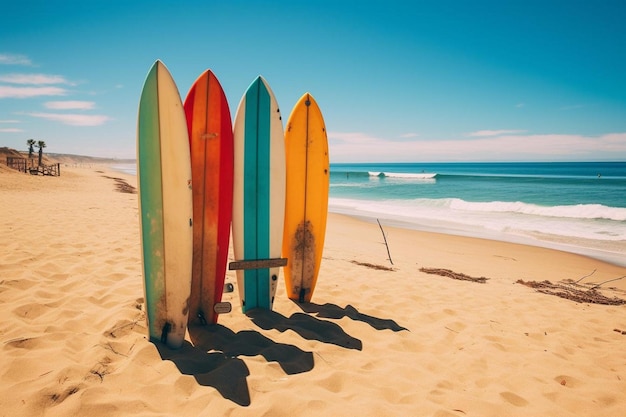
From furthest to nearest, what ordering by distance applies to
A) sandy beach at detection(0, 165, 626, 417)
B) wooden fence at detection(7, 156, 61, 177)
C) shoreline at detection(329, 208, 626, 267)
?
wooden fence at detection(7, 156, 61, 177), shoreline at detection(329, 208, 626, 267), sandy beach at detection(0, 165, 626, 417)

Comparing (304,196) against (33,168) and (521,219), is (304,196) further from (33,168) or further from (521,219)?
(33,168)

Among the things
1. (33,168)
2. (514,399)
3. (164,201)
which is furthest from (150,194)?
(33,168)

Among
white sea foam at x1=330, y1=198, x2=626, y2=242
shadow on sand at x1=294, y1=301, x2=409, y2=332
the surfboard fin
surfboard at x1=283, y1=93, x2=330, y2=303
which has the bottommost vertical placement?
white sea foam at x1=330, y1=198, x2=626, y2=242

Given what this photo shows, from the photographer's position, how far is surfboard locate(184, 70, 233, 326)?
106 inches

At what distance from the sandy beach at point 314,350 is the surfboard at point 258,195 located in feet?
1.04

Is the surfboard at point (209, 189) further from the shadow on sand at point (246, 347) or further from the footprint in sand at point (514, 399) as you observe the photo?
the footprint in sand at point (514, 399)

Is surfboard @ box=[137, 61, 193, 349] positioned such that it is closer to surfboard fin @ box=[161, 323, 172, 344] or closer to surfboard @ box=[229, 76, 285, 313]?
surfboard fin @ box=[161, 323, 172, 344]

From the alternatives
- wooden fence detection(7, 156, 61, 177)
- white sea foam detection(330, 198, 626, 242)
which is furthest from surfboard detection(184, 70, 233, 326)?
wooden fence detection(7, 156, 61, 177)

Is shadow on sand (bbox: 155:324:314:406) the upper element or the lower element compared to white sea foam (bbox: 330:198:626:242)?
upper

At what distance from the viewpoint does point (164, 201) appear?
236cm

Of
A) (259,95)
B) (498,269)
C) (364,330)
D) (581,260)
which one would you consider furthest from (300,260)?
(581,260)

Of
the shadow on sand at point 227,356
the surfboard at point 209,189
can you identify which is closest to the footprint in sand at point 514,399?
the shadow on sand at point 227,356

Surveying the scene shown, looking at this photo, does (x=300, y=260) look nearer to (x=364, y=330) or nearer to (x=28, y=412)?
(x=364, y=330)

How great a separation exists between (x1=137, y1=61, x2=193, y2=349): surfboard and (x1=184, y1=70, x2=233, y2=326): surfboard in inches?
11.1
